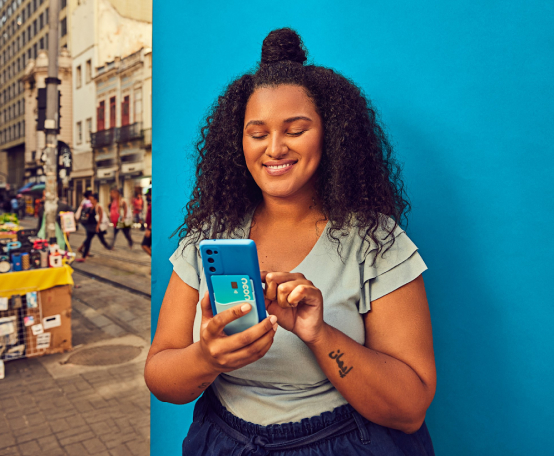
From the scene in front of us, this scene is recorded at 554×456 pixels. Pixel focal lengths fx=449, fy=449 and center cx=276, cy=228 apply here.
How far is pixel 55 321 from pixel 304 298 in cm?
499

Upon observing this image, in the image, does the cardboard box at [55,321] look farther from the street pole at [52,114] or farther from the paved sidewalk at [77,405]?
the street pole at [52,114]

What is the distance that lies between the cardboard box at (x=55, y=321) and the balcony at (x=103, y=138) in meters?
17.8

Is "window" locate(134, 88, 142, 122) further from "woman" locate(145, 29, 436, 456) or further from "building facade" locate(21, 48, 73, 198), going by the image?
"woman" locate(145, 29, 436, 456)

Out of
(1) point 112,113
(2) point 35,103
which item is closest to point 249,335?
(1) point 112,113

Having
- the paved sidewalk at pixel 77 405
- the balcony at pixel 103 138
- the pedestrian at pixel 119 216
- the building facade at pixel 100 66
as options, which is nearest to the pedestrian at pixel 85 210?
the pedestrian at pixel 119 216

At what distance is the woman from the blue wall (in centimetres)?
25

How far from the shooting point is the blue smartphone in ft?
3.22

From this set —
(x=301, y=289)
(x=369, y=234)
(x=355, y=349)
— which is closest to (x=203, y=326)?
(x=301, y=289)

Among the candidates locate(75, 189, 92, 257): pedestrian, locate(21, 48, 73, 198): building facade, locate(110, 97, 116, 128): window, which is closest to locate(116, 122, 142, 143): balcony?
locate(110, 97, 116, 128): window

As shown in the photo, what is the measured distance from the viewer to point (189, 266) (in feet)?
4.64

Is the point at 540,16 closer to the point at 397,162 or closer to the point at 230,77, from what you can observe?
the point at 397,162

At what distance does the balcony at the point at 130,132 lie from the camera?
20281mm

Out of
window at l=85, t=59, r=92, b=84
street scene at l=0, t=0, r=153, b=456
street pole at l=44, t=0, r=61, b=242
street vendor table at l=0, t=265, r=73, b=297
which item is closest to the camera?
street scene at l=0, t=0, r=153, b=456

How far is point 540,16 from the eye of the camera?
1441mm
